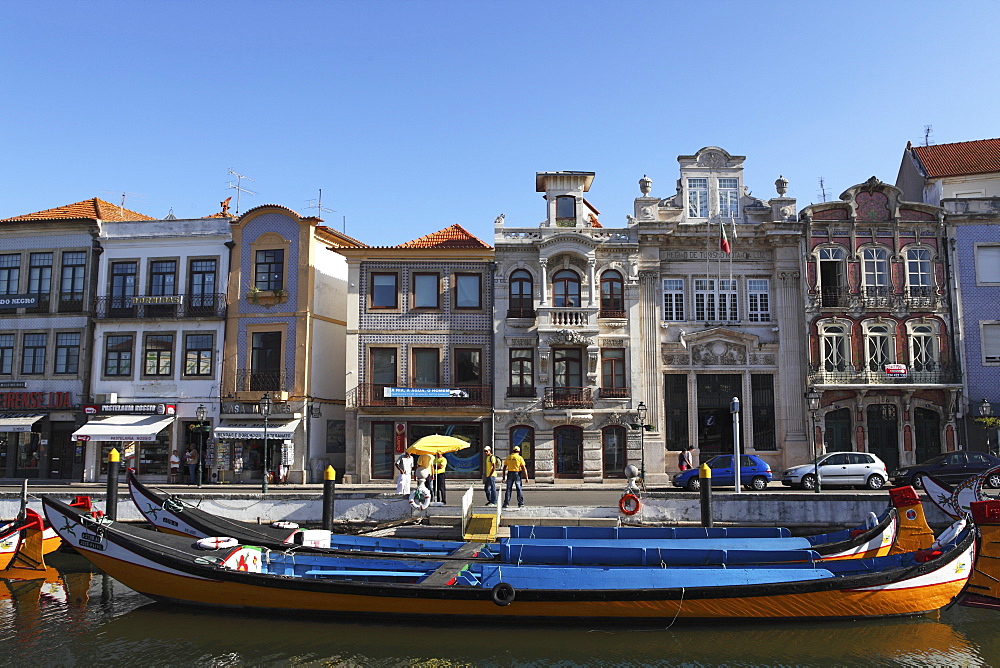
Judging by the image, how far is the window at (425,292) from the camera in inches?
1467

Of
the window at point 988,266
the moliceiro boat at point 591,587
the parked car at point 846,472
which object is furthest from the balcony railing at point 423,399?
the window at point 988,266

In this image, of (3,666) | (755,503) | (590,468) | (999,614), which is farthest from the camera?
(590,468)

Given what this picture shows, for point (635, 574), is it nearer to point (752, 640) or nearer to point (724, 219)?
point (752, 640)

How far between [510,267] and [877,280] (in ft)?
54.4

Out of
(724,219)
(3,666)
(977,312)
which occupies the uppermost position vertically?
(724,219)

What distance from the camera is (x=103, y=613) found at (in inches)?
693

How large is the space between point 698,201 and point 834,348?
350 inches

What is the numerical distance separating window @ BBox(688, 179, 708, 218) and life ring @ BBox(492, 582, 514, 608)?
25.6 metres

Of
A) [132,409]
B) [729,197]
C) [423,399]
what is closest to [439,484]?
[423,399]

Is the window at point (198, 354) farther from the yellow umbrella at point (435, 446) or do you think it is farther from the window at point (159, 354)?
the yellow umbrella at point (435, 446)

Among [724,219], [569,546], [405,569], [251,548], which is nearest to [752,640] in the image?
[569,546]

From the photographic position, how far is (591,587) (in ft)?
51.3

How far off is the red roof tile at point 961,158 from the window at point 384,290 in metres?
26.6

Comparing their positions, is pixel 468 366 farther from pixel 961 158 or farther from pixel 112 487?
pixel 961 158
